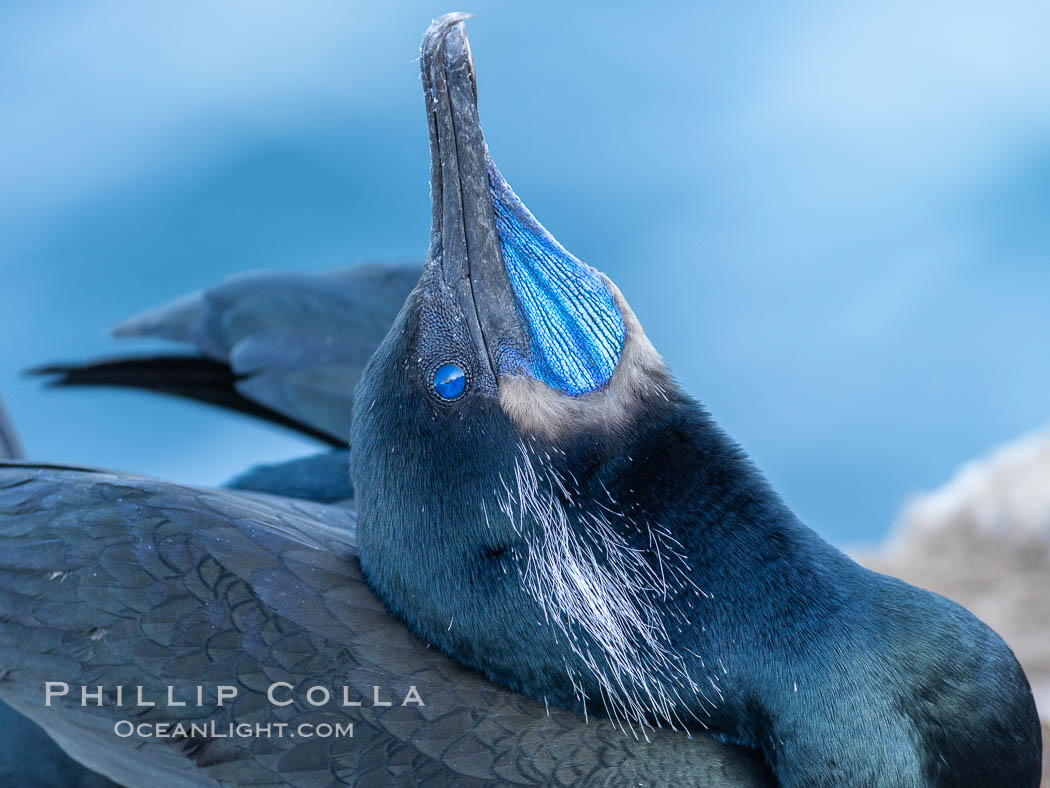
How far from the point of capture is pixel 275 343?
356cm

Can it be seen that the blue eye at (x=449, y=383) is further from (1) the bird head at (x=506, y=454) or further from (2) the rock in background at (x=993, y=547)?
(2) the rock in background at (x=993, y=547)

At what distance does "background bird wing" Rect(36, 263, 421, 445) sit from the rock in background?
278 cm

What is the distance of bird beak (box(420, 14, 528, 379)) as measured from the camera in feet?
6.74

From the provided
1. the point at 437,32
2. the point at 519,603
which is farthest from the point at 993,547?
the point at 437,32

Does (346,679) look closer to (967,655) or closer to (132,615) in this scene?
(132,615)

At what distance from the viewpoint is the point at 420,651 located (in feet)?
6.91

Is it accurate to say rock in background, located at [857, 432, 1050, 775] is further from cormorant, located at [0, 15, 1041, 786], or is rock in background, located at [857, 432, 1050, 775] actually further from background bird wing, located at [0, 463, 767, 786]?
background bird wing, located at [0, 463, 767, 786]

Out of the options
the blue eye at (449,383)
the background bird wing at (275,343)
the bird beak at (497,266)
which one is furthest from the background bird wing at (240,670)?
the background bird wing at (275,343)

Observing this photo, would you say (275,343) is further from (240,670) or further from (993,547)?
(993,547)

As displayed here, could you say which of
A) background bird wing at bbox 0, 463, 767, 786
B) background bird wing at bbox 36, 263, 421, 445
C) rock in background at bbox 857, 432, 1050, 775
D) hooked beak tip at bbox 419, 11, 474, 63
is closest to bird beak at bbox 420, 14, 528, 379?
hooked beak tip at bbox 419, 11, 474, 63

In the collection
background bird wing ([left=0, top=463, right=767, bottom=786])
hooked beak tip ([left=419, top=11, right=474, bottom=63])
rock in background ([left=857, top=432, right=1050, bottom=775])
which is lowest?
background bird wing ([left=0, top=463, right=767, bottom=786])

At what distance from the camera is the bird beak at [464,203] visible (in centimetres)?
205

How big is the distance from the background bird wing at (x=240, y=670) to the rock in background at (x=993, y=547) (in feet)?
10.3

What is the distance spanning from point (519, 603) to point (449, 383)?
0.39 meters
